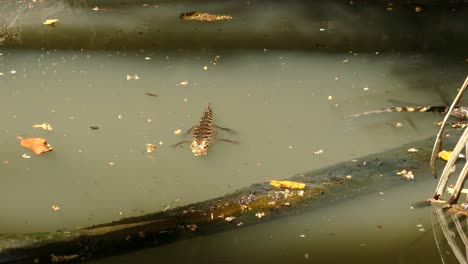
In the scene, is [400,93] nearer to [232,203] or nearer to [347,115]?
[347,115]

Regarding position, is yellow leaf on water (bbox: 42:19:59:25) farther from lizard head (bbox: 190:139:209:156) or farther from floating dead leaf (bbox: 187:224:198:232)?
floating dead leaf (bbox: 187:224:198:232)

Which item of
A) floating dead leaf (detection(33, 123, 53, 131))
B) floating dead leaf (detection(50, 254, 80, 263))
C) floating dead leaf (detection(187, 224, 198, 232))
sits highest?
floating dead leaf (detection(33, 123, 53, 131))

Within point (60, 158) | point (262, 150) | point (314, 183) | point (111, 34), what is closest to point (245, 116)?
point (262, 150)

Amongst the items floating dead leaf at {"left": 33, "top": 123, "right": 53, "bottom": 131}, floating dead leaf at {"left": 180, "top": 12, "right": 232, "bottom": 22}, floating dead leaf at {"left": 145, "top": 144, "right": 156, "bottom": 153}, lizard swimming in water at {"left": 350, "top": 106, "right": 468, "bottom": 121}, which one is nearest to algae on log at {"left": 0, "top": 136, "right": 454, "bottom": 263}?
lizard swimming in water at {"left": 350, "top": 106, "right": 468, "bottom": 121}

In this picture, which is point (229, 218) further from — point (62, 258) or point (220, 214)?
point (62, 258)

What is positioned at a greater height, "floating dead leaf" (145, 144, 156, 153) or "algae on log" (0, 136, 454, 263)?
"floating dead leaf" (145, 144, 156, 153)

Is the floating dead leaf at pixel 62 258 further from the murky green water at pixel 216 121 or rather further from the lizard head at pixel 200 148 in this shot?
the lizard head at pixel 200 148

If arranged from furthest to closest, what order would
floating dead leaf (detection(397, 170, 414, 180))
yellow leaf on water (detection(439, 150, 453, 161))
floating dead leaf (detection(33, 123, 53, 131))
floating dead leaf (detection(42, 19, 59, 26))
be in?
floating dead leaf (detection(42, 19, 59, 26)) → floating dead leaf (detection(33, 123, 53, 131)) → yellow leaf on water (detection(439, 150, 453, 161)) → floating dead leaf (detection(397, 170, 414, 180))
